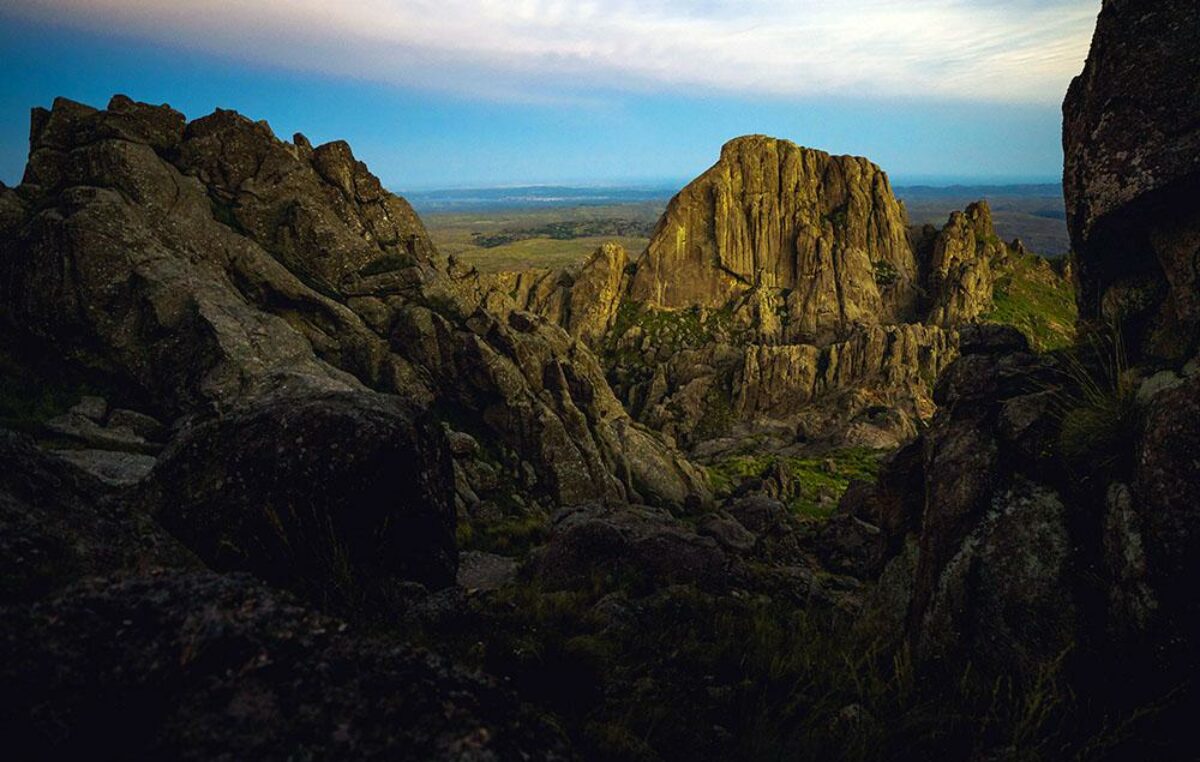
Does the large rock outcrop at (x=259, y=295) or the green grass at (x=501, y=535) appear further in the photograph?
the large rock outcrop at (x=259, y=295)

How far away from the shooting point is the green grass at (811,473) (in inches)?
2842

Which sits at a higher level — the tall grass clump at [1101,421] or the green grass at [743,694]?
the tall grass clump at [1101,421]

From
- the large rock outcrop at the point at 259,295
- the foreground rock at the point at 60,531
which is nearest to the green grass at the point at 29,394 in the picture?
the large rock outcrop at the point at 259,295

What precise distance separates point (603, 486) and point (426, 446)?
33.8 meters

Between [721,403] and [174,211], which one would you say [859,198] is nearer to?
[721,403]

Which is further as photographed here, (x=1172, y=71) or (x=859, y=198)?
(x=859, y=198)

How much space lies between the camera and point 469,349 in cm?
4572

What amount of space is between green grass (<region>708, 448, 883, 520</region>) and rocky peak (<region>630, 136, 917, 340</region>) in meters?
65.8

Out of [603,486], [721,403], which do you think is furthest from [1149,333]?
[721,403]

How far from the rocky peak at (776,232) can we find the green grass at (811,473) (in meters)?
65.8

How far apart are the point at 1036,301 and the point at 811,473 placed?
4552 inches

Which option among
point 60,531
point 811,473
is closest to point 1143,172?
point 60,531

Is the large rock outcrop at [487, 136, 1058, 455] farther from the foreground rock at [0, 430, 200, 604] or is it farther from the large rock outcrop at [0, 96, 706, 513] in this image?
the foreground rock at [0, 430, 200, 604]

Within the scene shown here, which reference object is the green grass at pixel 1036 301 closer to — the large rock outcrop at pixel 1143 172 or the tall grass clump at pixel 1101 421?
the large rock outcrop at pixel 1143 172
